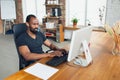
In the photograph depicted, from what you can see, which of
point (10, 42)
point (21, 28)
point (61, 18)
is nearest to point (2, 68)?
point (21, 28)

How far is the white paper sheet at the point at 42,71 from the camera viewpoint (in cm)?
148

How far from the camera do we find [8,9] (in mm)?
6672

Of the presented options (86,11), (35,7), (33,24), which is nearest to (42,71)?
(33,24)

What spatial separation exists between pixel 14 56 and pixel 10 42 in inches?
61.0

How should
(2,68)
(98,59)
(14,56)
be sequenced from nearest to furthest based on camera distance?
(98,59)
(2,68)
(14,56)

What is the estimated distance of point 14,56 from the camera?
13.7ft

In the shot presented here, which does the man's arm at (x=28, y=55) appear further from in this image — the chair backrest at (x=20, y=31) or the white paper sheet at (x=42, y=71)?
the white paper sheet at (x=42, y=71)

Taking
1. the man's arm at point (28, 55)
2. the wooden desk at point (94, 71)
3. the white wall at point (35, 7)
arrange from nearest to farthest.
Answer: the wooden desk at point (94, 71) → the man's arm at point (28, 55) → the white wall at point (35, 7)

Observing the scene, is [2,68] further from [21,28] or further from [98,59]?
[98,59]

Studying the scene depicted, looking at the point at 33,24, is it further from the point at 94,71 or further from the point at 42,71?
the point at 94,71

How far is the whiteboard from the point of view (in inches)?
261

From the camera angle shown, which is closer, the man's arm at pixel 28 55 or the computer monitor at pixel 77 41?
the computer monitor at pixel 77 41

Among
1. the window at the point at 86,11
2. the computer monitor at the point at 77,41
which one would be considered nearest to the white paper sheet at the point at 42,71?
the computer monitor at the point at 77,41

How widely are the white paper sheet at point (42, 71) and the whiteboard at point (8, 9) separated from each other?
5488 millimetres
